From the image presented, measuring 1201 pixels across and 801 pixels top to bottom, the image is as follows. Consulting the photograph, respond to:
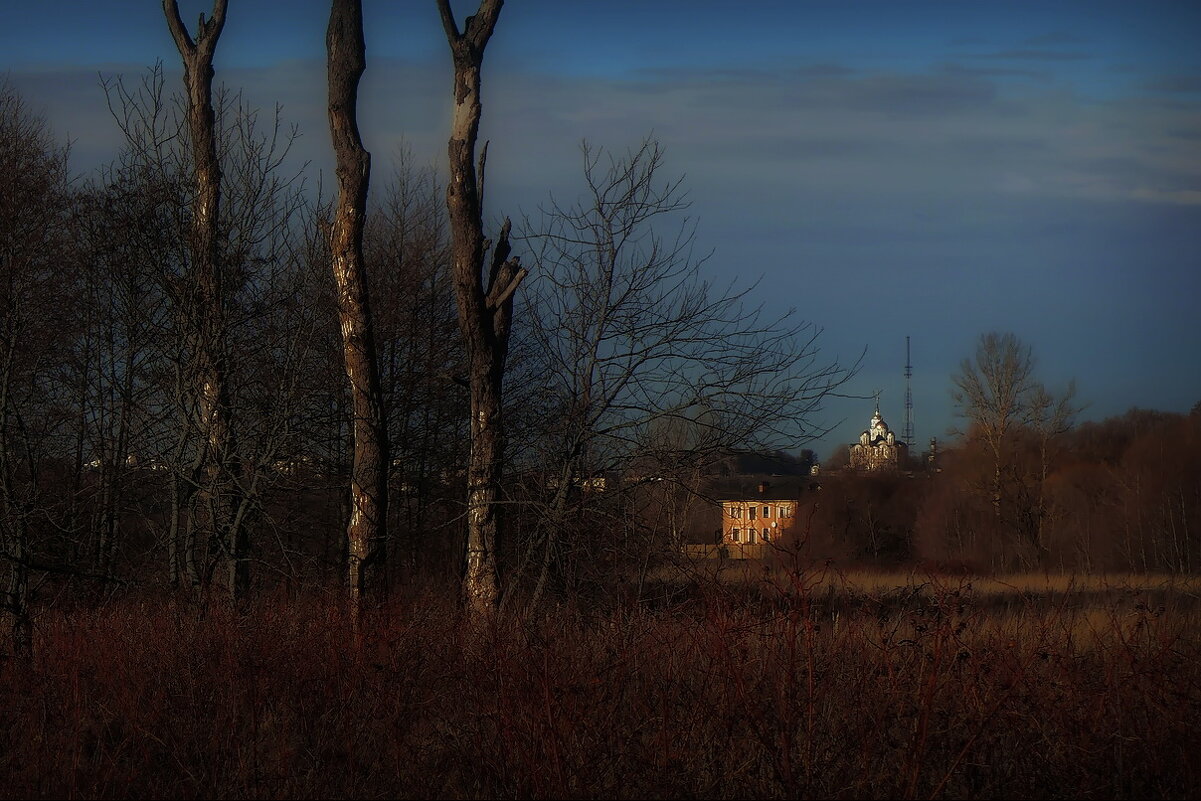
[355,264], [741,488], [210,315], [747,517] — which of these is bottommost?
[747,517]

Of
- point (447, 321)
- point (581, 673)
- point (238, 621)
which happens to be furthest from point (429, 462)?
point (581, 673)

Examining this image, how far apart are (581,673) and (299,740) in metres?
1.55

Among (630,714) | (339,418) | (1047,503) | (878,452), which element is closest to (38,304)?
(339,418)

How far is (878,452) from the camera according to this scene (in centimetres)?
2661

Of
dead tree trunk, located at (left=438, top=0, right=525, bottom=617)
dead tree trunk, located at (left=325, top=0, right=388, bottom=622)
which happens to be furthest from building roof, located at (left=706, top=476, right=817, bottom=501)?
dead tree trunk, located at (left=325, top=0, right=388, bottom=622)

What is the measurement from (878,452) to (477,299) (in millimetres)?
18122

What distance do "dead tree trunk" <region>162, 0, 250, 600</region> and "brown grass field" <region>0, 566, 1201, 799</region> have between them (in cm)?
258

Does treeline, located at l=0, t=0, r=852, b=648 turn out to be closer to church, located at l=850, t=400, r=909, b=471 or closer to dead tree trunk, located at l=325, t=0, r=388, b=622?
dead tree trunk, located at l=325, t=0, r=388, b=622

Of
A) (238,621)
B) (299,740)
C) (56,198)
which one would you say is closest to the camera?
(299,740)

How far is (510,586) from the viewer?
10023 mm

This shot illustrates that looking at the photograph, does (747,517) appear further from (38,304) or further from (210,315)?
(38,304)

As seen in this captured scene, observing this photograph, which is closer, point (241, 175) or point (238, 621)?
point (238, 621)

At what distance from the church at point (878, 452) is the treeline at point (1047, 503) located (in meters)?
0.56

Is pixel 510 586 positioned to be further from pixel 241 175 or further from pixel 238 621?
pixel 241 175
